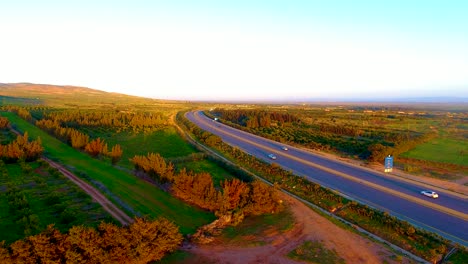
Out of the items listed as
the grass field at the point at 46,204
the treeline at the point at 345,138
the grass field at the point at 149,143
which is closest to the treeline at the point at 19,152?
the grass field at the point at 46,204

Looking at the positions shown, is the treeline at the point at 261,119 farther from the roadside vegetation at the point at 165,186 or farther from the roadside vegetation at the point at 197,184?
the roadside vegetation at the point at 165,186

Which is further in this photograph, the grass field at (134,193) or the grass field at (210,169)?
the grass field at (210,169)

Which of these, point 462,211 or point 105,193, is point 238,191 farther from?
point 462,211

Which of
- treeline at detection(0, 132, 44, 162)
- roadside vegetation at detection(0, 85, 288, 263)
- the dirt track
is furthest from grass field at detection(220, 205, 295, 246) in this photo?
treeline at detection(0, 132, 44, 162)

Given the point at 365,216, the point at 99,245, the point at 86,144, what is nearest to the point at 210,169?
the point at 365,216

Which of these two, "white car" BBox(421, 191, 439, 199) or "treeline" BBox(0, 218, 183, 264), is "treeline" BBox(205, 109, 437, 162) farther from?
"treeline" BBox(0, 218, 183, 264)
